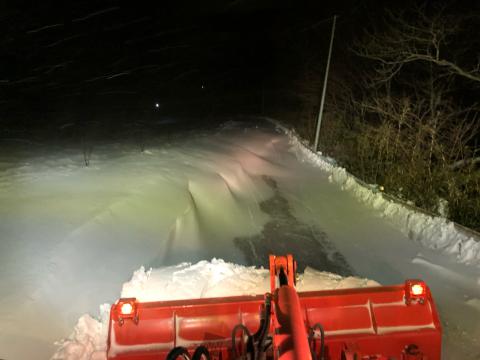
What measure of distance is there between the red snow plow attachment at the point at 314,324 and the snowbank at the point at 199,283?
5.81ft

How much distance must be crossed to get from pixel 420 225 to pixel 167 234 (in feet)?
17.2

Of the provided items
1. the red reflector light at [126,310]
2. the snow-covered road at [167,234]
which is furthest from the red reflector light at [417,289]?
the red reflector light at [126,310]

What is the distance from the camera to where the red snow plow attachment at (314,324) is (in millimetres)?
3812

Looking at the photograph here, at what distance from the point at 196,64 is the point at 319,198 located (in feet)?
169

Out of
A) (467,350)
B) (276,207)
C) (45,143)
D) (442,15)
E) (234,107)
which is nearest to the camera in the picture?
(467,350)

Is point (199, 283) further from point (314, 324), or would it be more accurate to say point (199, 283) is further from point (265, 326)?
point (265, 326)

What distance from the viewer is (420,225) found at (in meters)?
9.11

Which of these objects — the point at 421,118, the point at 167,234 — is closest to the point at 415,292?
the point at 167,234

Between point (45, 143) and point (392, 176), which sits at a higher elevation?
point (45, 143)

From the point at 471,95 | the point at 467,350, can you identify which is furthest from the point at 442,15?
the point at 467,350

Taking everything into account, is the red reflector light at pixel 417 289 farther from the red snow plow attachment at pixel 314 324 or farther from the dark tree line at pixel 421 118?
the dark tree line at pixel 421 118

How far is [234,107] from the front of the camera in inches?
1711

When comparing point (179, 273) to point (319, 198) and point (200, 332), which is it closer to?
point (200, 332)

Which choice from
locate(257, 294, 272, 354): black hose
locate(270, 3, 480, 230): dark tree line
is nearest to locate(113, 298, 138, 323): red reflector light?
locate(257, 294, 272, 354): black hose
